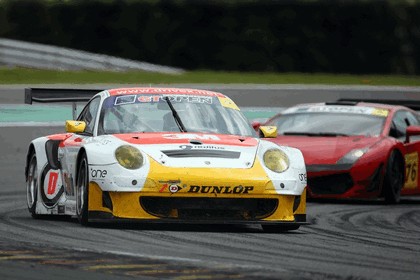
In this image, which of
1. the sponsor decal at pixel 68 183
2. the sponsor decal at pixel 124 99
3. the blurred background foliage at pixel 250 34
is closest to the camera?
the sponsor decal at pixel 68 183

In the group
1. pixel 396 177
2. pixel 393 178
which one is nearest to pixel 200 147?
pixel 393 178

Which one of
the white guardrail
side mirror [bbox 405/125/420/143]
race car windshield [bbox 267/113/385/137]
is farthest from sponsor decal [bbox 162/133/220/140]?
the white guardrail

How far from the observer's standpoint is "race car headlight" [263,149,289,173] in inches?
459

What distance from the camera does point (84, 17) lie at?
33.1 m

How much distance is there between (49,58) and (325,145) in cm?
1433

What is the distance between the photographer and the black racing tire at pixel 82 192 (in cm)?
1153

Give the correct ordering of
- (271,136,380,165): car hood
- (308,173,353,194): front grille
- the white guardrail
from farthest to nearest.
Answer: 1. the white guardrail
2. (271,136,380,165): car hood
3. (308,173,353,194): front grille

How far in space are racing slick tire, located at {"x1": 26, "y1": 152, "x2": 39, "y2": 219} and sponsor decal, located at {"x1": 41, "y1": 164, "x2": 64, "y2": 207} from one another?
16cm

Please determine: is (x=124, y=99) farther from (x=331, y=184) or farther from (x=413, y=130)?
(x=413, y=130)

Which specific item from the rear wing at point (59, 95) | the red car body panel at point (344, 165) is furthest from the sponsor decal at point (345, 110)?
the rear wing at point (59, 95)

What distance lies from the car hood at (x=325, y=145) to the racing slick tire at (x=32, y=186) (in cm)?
357

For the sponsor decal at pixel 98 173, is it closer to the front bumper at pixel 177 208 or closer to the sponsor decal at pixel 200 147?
the front bumper at pixel 177 208

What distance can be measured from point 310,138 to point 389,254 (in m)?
6.90

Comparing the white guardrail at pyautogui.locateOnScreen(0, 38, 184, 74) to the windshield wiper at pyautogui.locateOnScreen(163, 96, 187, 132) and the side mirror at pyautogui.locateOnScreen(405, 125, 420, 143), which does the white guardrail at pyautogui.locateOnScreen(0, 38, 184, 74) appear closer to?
the side mirror at pyautogui.locateOnScreen(405, 125, 420, 143)
